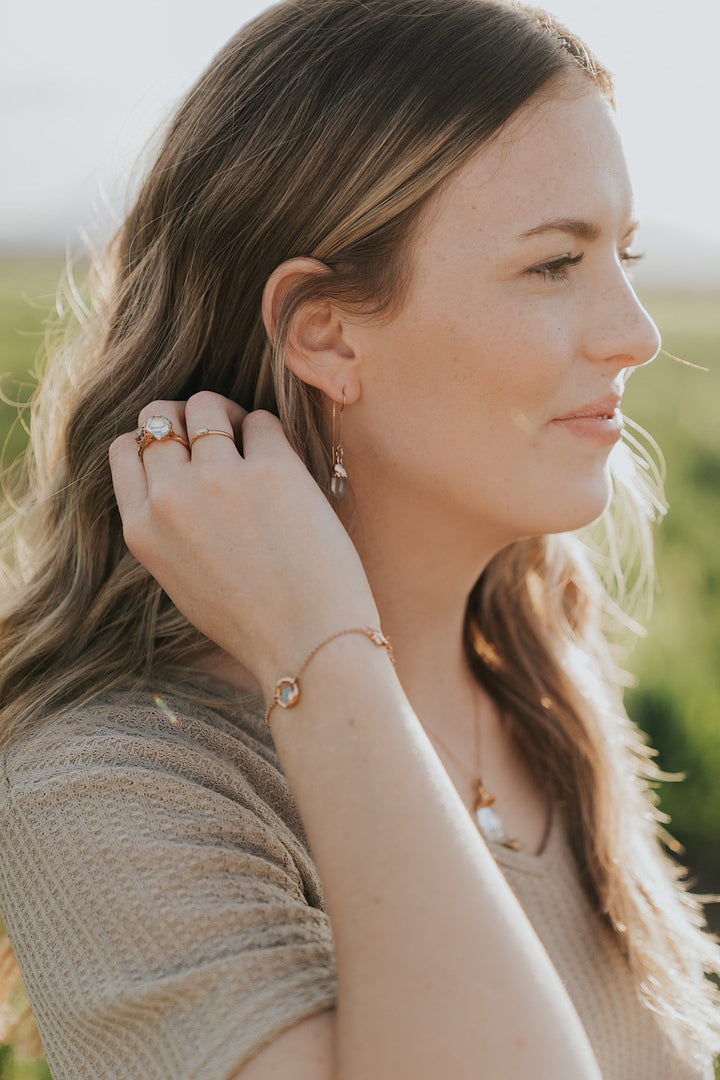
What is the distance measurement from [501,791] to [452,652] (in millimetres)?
317

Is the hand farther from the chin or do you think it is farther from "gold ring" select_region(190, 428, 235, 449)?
the chin

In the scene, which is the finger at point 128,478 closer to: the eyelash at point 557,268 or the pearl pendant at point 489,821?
the eyelash at point 557,268

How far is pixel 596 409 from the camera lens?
2.04m

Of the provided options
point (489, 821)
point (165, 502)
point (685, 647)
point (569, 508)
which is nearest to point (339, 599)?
point (165, 502)

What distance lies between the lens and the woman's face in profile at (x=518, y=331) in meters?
1.93

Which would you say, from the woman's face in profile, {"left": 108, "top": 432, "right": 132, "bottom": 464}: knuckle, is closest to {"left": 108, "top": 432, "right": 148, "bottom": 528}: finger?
{"left": 108, "top": 432, "right": 132, "bottom": 464}: knuckle

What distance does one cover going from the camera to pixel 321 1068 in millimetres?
1431

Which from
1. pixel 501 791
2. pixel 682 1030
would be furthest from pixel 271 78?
pixel 682 1030

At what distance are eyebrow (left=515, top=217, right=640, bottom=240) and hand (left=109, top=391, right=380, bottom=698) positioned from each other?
0.55 meters

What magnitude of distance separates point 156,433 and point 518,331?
64 centimetres

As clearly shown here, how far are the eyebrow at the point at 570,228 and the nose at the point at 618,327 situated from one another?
94 mm

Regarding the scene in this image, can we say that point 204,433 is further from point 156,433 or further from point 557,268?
point 557,268

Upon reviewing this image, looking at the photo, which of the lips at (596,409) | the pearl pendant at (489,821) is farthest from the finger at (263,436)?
the pearl pendant at (489,821)

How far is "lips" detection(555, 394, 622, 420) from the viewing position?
2018 mm
